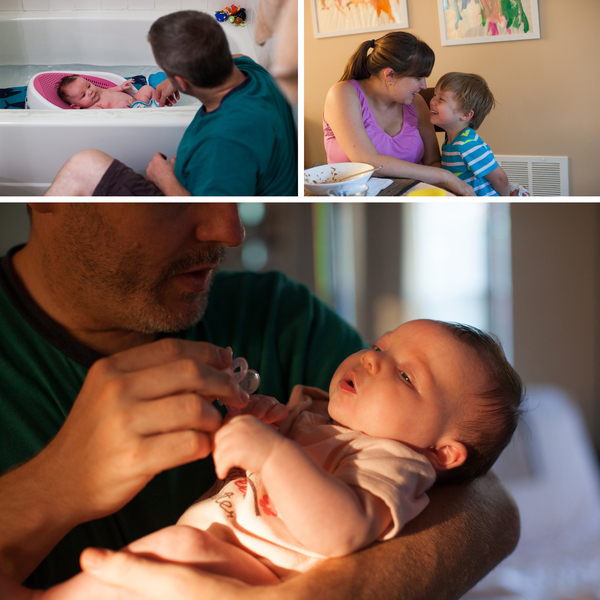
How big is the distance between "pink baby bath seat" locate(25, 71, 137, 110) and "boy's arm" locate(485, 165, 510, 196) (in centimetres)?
65

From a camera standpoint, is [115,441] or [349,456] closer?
[115,441]

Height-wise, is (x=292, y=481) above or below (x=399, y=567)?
above

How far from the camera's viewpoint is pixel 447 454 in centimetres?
87

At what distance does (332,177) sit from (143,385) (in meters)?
0.53

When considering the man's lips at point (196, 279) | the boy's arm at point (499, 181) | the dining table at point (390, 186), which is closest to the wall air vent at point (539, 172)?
the boy's arm at point (499, 181)

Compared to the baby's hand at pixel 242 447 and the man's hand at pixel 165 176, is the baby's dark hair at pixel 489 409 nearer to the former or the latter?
the baby's hand at pixel 242 447

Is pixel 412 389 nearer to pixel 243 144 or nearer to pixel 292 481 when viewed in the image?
pixel 292 481

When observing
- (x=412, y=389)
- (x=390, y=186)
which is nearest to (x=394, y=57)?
(x=390, y=186)

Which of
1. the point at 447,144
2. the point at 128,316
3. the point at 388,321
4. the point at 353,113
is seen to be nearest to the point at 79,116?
the point at 128,316

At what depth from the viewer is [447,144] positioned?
994mm

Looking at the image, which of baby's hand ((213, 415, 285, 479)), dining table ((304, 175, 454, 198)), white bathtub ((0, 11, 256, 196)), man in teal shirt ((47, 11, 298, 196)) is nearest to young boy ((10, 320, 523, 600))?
baby's hand ((213, 415, 285, 479))

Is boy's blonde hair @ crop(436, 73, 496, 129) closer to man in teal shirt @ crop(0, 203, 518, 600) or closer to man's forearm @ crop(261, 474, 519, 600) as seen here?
man in teal shirt @ crop(0, 203, 518, 600)

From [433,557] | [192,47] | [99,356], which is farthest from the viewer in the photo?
[99,356]

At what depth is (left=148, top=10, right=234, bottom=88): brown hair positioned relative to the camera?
33.6 inches
